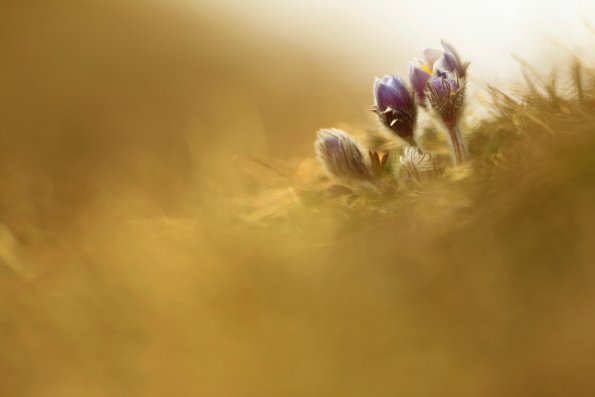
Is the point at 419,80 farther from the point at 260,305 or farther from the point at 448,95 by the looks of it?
the point at 260,305

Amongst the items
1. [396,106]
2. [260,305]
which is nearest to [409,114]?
[396,106]

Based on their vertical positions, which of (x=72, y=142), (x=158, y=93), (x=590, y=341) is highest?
(x=158, y=93)

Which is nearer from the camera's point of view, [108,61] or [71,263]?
[71,263]

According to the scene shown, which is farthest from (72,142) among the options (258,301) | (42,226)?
(258,301)

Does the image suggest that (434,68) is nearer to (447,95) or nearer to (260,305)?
(447,95)

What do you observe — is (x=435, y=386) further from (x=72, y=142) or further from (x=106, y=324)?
(x=72, y=142)
